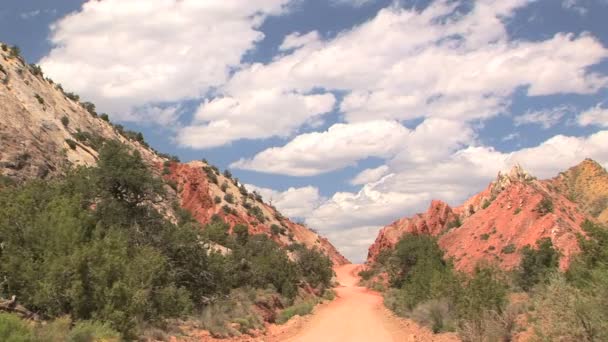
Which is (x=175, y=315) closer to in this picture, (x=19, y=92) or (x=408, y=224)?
(x=19, y=92)

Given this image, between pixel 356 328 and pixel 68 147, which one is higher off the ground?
pixel 68 147

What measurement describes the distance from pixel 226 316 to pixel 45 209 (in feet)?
32.7

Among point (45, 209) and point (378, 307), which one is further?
point (378, 307)

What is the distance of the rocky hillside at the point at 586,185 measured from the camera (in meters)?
75.1

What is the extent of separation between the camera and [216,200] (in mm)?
74750

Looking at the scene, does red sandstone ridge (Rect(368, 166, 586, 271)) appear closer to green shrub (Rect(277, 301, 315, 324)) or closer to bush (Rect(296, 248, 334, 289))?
bush (Rect(296, 248, 334, 289))

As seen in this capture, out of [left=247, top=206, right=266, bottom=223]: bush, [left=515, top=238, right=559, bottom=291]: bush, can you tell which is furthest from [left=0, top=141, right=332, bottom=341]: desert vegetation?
[left=247, top=206, right=266, bottom=223]: bush

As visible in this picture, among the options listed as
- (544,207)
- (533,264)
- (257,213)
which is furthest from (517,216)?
(257,213)

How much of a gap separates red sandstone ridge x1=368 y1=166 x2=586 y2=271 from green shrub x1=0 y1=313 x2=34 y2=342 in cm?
4077

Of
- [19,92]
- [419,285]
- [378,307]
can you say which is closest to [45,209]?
[419,285]

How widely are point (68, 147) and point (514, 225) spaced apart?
141 feet

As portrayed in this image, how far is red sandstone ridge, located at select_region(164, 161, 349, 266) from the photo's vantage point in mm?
71062

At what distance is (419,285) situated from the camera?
34.7 m

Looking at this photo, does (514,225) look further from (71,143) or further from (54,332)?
(54,332)
